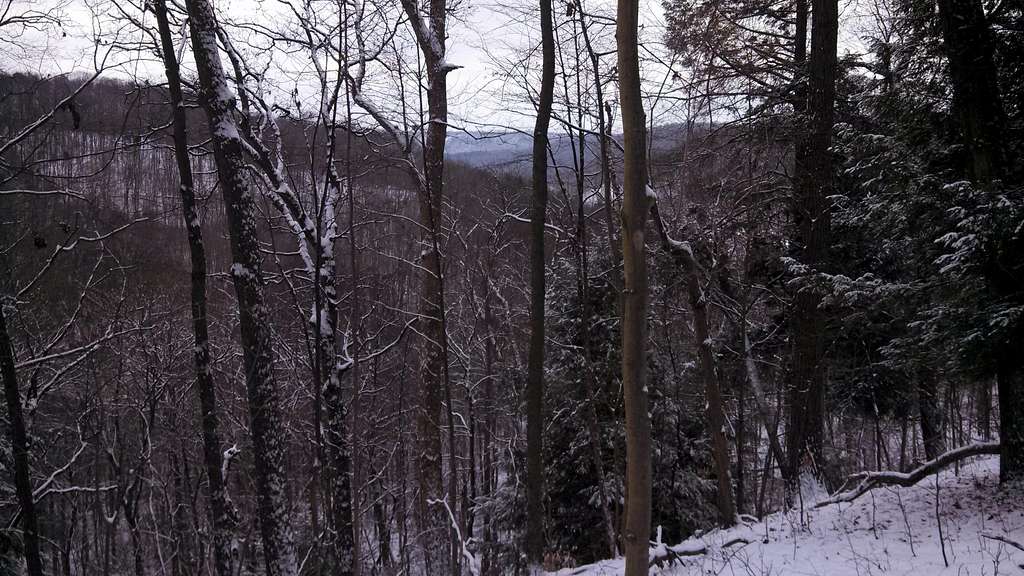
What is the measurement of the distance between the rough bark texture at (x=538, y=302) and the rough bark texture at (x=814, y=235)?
327cm

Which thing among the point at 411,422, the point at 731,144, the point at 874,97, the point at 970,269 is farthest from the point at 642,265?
the point at 411,422

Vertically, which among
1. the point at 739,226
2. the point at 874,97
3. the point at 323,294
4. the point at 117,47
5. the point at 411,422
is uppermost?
the point at 117,47

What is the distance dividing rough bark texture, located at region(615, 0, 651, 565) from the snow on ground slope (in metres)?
1.82

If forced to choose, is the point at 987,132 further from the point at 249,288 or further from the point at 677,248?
the point at 249,288

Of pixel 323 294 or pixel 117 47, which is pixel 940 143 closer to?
pixel 323 294

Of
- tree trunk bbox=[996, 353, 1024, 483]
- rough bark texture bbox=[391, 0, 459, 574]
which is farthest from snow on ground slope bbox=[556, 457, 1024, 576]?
rough bark texture bbox=[391, 0, 459, 574]

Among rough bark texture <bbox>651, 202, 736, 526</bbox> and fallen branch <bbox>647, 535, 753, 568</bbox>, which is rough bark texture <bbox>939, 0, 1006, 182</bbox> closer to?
rough bark texture <bbox>651, 202, 736, 526</bbox>

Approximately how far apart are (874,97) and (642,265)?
→ 4.28 meters

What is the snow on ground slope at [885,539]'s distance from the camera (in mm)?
4199

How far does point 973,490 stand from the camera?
5.38 metres

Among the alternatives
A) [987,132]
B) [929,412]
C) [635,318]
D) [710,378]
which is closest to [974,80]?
[987,132]

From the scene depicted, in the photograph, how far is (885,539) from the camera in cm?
487

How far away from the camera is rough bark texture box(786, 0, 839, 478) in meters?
7.86

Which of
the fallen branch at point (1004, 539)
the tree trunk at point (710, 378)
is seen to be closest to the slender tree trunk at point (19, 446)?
the tree trunk at point (710, 378)
